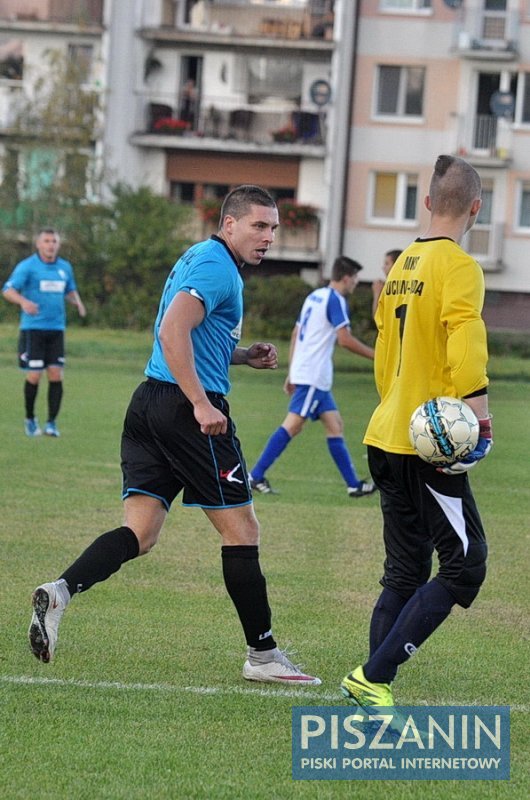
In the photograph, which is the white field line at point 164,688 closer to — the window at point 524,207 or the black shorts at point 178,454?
the black shorts at point 178,454

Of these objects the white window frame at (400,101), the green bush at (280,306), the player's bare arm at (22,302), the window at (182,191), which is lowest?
the green bush at (280,306)

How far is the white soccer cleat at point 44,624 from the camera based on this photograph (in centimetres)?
579

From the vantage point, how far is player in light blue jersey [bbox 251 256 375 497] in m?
12.7

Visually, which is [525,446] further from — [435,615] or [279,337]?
[279,337]

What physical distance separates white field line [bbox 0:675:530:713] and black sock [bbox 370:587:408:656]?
352 millimetres

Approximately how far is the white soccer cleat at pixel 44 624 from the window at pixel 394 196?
44234 millimetres

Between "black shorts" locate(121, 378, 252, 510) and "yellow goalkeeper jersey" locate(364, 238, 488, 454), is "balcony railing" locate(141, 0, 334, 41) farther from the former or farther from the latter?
"yellow goalkeeper jersey" locate(364, 238, 488, 454)

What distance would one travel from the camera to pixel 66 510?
→ 1102cm

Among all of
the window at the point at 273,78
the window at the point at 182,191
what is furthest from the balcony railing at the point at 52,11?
the window at the point at 182,191

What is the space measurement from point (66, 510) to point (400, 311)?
614 centimetres

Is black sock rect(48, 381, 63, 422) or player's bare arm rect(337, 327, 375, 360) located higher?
player's bare arm rect(337, 327, 375, 360)

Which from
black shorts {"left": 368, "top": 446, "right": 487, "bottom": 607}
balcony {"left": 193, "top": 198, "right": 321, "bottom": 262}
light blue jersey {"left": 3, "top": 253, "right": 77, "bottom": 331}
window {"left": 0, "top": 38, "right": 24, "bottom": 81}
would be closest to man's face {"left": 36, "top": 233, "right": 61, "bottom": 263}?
light blue jersey {"left": 3, "top": 253, "right": 77, "bottom": 331}

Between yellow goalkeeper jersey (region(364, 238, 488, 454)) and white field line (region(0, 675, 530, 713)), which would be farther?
white field line (region(0, 675, 530, 713))

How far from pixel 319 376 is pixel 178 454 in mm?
6779
